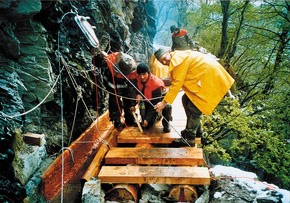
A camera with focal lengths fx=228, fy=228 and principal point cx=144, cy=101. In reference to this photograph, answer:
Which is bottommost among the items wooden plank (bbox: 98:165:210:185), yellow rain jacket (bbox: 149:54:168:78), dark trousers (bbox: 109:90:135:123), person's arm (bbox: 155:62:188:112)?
wooden plank (bbox: 98:165:210:185)

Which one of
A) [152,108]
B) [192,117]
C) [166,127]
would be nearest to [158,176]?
[192,117]

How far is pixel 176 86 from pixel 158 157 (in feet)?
4.22

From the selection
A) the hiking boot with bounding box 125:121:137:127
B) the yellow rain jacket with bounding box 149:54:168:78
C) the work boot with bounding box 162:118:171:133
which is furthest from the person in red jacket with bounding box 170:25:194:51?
the work boot with bounding box 162:118:171:133

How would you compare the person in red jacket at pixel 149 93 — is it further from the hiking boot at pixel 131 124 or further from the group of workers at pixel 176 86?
the hiking boot at pixel 131 124

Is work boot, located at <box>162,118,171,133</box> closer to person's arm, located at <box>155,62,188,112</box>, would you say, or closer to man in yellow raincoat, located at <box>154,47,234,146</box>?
man in yellow raincoat, located at <box>154,47,234,146</box>

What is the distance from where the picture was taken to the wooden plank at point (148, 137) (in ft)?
15.3

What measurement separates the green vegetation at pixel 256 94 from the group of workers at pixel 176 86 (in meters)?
2.93

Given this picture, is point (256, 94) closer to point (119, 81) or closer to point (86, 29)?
point (119, 81)

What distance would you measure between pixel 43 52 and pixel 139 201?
3.06 m

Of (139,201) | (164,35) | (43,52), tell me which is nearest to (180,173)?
(139,201)

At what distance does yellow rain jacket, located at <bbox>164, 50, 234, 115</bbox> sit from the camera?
402 centimetres

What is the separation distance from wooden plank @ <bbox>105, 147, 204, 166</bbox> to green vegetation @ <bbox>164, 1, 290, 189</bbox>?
319 cm

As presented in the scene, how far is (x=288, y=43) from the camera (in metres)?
12.3

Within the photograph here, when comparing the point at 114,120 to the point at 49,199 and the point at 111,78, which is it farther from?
the point at 49,199
